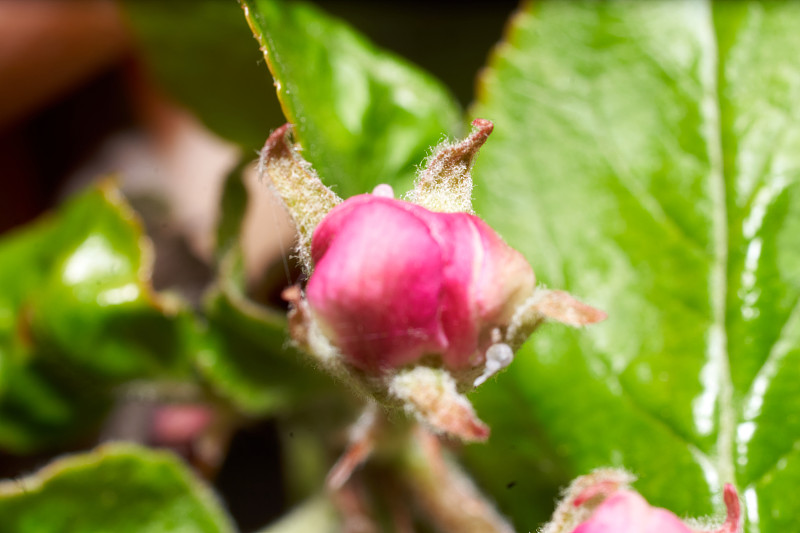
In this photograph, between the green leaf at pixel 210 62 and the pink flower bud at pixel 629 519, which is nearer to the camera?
the pink flower bud at pixel 629 519

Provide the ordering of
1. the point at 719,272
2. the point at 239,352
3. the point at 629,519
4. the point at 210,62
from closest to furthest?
the point at 629,519
the point at 719,272
the point at 239,352
the point at 210,62

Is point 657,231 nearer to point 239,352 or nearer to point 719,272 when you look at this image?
point 719,272

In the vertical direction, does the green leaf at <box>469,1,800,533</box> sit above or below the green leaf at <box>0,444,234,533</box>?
above

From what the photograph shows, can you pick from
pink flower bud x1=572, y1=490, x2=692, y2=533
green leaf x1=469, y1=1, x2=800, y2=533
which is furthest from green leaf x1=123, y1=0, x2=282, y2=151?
pink flower bud x1=572, y1=490, x2=692, y2=533

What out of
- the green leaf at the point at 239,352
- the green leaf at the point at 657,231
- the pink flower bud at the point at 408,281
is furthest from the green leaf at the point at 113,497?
the pink flower bud at the point at 408,281

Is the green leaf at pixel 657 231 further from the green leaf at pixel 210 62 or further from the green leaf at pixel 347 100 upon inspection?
the green leaf at pixel 210 62

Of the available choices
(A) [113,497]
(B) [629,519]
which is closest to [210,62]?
(A) [113,497]

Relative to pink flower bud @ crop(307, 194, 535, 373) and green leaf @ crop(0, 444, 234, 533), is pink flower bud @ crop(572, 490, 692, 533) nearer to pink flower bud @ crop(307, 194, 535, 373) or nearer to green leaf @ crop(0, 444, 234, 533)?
pink flower bud @ crop(307, 194, 535, 373)
